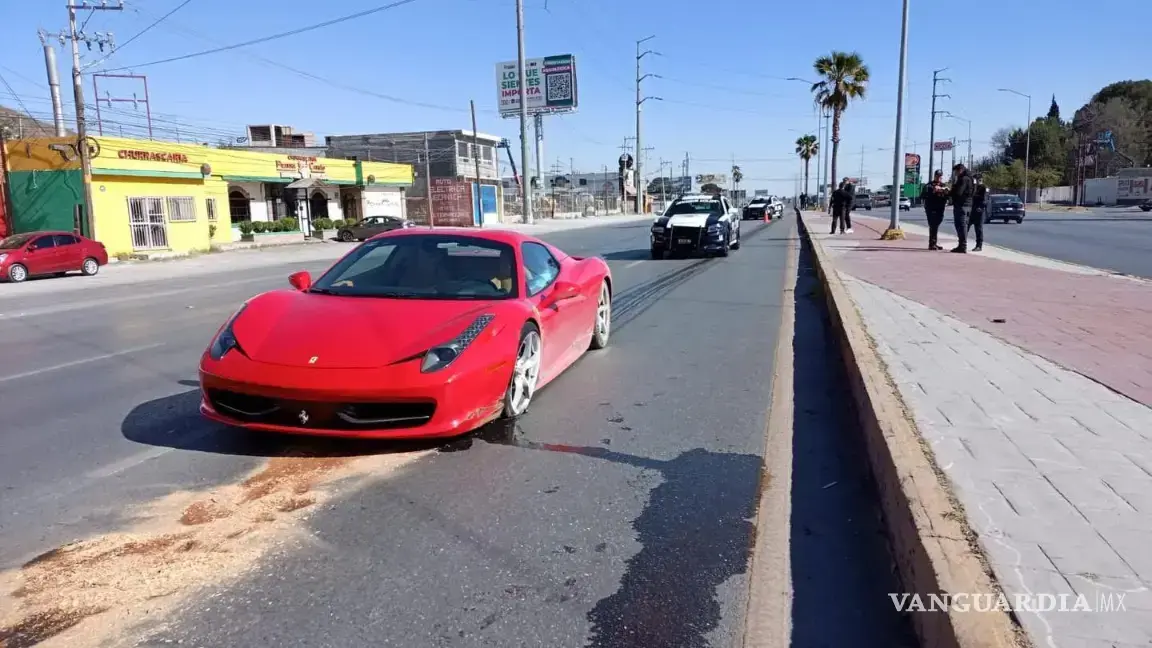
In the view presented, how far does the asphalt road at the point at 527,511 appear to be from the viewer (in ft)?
8.93

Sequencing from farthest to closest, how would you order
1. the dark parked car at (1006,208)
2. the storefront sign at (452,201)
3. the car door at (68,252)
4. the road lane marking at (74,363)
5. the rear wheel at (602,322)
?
the storefront sign at (452,201) → the dark parked car at (1006,208) → the car door at (68,252) → the rear wheel at (602,322) → the road lane marking at (74,363)

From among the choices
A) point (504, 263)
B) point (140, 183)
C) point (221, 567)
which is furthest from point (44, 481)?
point (140, 183)

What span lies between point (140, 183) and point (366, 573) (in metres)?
29.8

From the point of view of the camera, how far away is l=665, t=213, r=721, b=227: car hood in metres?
18.1

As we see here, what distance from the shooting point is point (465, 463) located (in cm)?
428

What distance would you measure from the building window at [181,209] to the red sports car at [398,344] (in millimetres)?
27345

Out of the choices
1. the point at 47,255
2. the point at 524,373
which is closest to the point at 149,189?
the point at 47,255

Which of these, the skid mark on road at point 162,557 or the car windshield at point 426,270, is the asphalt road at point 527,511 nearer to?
the skid mark on road at point 162,557

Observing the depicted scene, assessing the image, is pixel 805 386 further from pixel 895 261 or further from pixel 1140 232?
pixel 1140 232

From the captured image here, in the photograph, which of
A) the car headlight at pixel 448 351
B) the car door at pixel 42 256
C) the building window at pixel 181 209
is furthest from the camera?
the building window at pixel 181 209

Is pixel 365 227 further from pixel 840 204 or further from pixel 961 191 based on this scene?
pixel 961 191

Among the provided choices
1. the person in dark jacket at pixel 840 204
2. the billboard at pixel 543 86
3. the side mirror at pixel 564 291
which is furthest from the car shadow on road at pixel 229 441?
the billboard at pixel 543 86

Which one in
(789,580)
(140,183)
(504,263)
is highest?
(140,183)

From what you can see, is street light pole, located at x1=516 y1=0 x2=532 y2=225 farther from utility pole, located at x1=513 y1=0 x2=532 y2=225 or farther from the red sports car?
the red sports car
